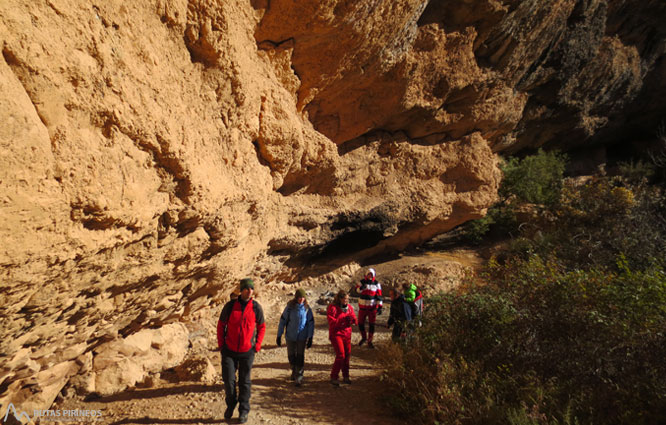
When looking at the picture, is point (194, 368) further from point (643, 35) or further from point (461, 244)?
point (643, 35)

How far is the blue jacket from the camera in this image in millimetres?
4758

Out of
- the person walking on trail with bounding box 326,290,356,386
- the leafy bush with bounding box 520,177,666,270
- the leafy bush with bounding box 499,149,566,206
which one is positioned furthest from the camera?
the leafy bush with bounding box 499,149,566,206

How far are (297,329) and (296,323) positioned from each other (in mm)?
77

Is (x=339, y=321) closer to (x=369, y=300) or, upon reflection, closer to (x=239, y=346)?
(x=239, y=346)

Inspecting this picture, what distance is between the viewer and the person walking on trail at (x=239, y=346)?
3.89 metres

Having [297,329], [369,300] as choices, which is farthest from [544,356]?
[297,329]

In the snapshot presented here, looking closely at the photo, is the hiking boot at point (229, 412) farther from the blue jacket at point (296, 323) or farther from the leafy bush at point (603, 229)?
the leafy bush at point (603, 229)

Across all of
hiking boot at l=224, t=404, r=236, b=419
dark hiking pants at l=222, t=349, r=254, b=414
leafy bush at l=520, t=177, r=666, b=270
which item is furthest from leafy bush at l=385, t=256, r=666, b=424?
leafy bush at l=520, t=177, r=666, b=270

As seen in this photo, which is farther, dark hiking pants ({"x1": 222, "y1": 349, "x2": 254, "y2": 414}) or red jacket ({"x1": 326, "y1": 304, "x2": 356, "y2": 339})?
red jacket ({"x1": 326, "y1": 304, "x2": 356, "y2": 339})

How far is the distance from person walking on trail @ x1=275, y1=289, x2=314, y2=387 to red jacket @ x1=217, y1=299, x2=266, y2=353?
780 mm

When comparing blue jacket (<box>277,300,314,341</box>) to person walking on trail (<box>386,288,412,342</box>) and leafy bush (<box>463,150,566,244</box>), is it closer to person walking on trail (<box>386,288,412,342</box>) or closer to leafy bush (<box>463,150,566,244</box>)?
person walking on trail (<box>386,288,412,342</box>)

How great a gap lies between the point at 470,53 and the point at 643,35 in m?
11.1

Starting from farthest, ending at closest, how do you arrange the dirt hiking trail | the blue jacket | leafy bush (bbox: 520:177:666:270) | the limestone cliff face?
leafy bush (bbox: 520:177:666:270) < the blue jacket < the dirt hiking trail < the limestone cliff face

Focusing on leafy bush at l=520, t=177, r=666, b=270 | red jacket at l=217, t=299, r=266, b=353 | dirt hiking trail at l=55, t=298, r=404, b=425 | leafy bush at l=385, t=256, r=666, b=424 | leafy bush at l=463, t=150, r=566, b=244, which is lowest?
dirt hiking trail at l=55, t=298, r=404, b=425
